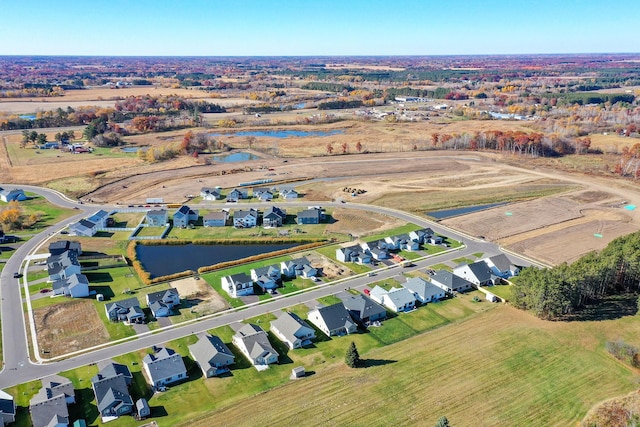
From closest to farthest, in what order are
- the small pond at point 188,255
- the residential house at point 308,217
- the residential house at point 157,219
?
the small pond at point 188,255, the residential house at point 157,219, the residential house at point 308,217

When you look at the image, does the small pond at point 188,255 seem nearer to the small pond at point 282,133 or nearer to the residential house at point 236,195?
the residential house at point 236,195

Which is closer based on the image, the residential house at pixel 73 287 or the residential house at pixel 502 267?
the residential house at pixel 73 287

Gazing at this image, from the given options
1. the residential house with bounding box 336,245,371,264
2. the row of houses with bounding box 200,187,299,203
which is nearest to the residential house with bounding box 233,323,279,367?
the residential house with bounding box 336,245,371,264

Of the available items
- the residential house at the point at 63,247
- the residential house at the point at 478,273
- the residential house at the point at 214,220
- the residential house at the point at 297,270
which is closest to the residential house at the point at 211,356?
the residential house at the point at 297,270

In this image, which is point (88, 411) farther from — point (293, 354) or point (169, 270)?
point (169, 270)

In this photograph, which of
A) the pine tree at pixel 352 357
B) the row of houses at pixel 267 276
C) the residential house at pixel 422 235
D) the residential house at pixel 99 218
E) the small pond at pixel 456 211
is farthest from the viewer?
the small pond at pixel 456 211

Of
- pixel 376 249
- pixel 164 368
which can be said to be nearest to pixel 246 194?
pixel 376 249
